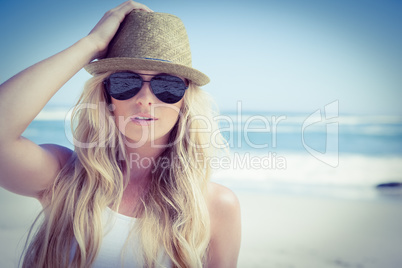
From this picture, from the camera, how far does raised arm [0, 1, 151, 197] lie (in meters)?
1.39

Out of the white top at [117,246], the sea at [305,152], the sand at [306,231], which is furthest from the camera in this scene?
the sea at [305,152]

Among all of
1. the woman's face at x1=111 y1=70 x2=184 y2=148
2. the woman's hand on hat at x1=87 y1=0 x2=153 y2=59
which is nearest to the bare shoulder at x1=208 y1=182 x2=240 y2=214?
the woman's face at x1=111 y1=70 x2=184 y2=148

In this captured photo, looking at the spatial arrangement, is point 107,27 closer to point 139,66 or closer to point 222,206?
point 139,66

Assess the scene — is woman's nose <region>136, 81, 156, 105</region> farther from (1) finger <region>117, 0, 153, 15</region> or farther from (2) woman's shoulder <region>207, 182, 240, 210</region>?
(2) woman's shoulder <region>207, 182, 240, 210</region>

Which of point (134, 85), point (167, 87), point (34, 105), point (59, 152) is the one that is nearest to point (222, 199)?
point (167, 87)

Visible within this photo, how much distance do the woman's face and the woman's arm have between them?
2.10 feet

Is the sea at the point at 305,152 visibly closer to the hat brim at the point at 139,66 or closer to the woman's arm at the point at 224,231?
the woman's arm at the point at 224,231

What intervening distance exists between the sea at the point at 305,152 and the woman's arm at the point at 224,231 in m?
0.37

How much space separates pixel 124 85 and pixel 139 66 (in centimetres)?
17

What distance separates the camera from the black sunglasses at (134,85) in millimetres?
1854

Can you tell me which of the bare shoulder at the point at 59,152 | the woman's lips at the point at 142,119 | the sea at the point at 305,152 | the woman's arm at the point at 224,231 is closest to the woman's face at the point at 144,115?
the woman's lips at the point at 142,119

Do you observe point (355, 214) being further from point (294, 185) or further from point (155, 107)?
point (155, 107)

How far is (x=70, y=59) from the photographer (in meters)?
1.58

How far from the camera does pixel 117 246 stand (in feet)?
5.59
